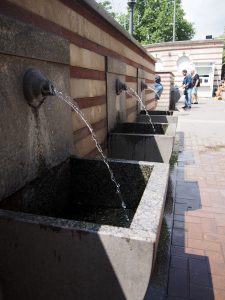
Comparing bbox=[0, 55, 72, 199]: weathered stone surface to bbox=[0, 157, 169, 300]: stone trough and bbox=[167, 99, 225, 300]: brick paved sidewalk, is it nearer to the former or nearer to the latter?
bbox=[0, 157, 169, 300]: stone trough

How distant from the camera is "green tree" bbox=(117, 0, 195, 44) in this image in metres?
36.7

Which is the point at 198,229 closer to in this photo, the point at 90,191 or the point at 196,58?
the point at 90,191

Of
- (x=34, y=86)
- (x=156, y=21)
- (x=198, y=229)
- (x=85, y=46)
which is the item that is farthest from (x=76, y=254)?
(x=156, y=21)

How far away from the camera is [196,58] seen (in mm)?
27625

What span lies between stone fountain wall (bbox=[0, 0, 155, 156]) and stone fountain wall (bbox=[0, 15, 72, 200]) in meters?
0.19

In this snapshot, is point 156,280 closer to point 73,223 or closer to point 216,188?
point 73,223

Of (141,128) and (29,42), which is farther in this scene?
(141,128)

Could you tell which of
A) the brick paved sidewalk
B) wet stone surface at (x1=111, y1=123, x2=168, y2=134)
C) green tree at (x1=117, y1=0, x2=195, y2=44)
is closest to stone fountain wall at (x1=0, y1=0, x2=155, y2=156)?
wet stone surface at (x1=111, y1=123, x2=168, y2=134)

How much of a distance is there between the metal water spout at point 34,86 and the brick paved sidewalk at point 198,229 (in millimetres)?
1893

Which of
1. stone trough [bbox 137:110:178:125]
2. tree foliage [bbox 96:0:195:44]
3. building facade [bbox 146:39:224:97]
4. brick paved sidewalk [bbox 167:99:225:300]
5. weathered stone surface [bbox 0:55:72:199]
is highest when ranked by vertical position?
tree foliage [bbox 96:0:195:44]

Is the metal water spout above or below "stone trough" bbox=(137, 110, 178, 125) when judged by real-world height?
above

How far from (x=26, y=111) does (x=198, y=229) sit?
237 cm

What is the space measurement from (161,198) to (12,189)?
3.35 feet

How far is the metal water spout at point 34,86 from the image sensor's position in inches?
87.0
